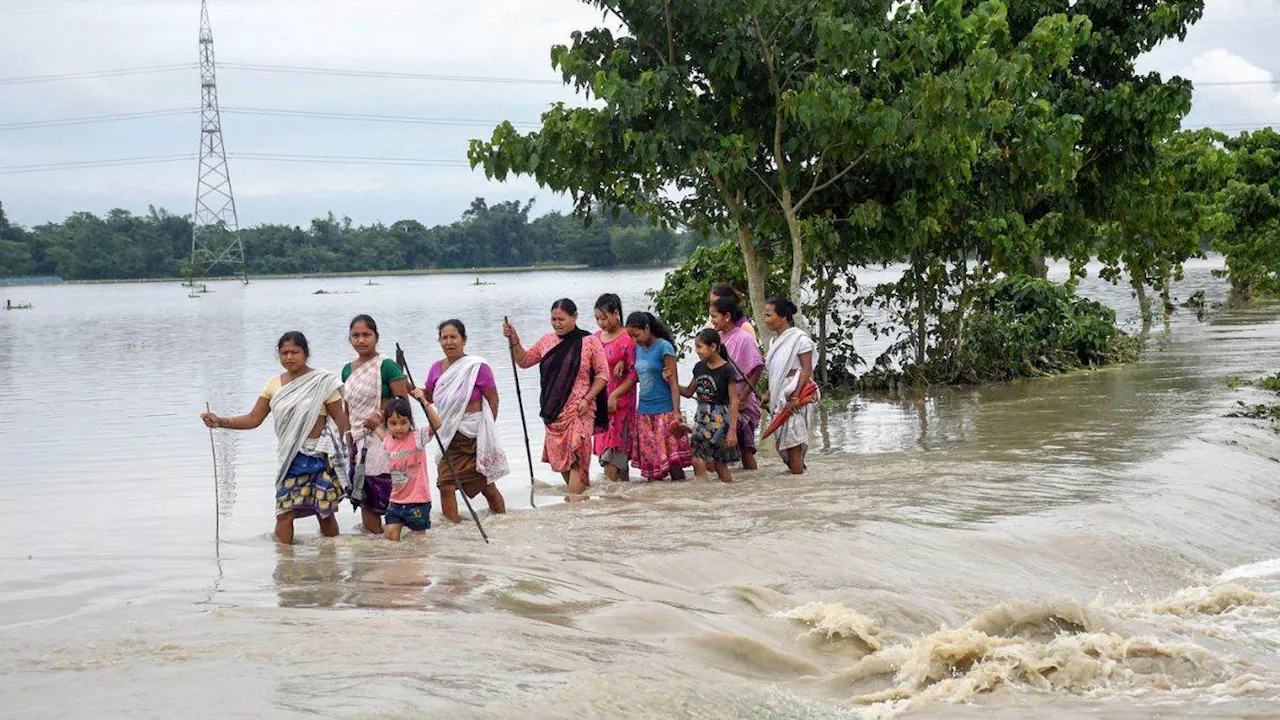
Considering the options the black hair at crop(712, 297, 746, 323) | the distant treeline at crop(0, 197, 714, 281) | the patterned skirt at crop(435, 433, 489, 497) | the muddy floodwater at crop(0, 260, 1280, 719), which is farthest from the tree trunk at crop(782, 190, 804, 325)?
the distant treeline at crop(0, 197, 714, 281)

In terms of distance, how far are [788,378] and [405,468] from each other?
128 inches

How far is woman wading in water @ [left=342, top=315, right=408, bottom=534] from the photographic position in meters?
8.06

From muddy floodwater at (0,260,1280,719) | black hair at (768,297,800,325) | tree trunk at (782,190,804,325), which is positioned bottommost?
muddy floodwater at (0,260,1280,719)

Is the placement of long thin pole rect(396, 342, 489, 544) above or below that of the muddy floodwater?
above

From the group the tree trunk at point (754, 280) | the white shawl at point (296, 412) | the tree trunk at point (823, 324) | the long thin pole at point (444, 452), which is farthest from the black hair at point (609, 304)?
the tree trunk at point (823, 324)

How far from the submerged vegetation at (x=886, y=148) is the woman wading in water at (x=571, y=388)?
318 cm

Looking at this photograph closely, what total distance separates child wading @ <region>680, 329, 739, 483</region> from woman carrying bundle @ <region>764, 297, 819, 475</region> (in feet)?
1.23

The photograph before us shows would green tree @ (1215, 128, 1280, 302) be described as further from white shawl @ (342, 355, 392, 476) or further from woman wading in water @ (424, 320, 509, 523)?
white shawl @ (342, 355, 392, 476)

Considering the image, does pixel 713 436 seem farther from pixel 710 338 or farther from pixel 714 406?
pixel 710 338

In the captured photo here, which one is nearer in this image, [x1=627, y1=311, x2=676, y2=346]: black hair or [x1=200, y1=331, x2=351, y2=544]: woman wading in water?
[x1=200, y1=331, x2=351, y2=544]: woman wading in water

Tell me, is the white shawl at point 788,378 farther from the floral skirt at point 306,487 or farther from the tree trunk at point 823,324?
the tree trunk at point 823,324

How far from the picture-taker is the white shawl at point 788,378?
9.98m

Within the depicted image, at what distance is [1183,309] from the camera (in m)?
37.2

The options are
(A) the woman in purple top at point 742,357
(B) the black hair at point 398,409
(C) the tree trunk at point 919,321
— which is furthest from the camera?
(C) the tree trunk at point 919,321
